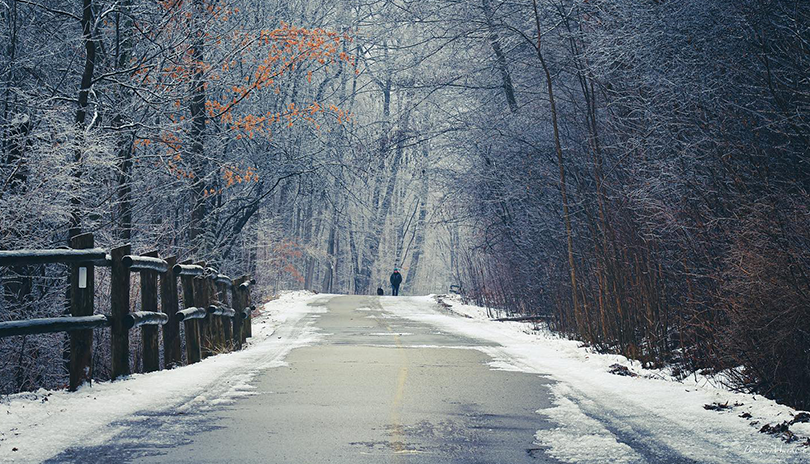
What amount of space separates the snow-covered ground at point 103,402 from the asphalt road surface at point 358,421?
0.23m

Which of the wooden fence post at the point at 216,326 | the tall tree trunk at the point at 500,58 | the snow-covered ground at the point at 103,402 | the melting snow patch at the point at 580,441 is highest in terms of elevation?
the tall tree trunk at the point at 500,58

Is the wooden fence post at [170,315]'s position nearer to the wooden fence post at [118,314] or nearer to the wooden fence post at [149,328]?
the wooden fence post at [149,328]

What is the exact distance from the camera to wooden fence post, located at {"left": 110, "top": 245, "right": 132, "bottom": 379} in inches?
389

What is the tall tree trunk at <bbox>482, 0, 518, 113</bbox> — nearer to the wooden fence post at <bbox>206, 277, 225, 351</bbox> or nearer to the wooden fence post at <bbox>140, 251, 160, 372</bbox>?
the wooden fence post at <bbox>206, 277, 225, 351</bbox>

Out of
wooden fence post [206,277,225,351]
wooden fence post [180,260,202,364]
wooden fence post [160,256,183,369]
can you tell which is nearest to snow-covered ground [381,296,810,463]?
wooden fence post [160,256,183,369]

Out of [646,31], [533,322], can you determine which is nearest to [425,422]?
[646,31]

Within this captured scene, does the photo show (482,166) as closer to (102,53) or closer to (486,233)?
(486,233)

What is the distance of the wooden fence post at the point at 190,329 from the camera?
44.2 ft

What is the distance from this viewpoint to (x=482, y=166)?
2533cm

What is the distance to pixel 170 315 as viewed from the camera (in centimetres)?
1236

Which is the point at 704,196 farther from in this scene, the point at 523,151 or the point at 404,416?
the point at 523,151

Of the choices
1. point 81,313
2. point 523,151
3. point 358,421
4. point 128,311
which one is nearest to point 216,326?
point 128,311

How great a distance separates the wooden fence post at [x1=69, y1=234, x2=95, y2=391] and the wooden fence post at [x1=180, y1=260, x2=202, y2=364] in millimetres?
4110

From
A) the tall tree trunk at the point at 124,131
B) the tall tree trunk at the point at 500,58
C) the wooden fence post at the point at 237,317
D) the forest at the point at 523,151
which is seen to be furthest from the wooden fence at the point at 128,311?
the tall tree trunk at the point at 500,58
